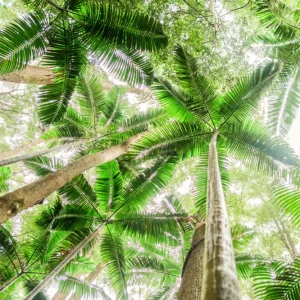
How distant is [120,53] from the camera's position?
4.78 metres

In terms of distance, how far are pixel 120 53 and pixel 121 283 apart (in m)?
4.40

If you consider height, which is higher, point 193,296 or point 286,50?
point 286,50

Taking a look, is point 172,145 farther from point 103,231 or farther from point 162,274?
point 162,274

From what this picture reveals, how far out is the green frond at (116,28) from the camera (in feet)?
13.4

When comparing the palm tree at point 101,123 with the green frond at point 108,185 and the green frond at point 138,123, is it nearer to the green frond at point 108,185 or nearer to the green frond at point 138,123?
the green frond at point 138,123

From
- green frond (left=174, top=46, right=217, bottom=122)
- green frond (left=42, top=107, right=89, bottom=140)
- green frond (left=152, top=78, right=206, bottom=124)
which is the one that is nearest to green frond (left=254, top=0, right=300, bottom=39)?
green frond (left=174, top=46, right=217, bottom=122)

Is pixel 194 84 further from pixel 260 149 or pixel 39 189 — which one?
pixel 39 189

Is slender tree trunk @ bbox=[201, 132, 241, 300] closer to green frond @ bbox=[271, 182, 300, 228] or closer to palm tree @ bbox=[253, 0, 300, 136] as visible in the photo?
green frond @ bbox=[271, 182, 300, 228]

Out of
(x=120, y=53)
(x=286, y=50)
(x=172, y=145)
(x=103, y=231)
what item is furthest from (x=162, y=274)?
(x=286, y=50)

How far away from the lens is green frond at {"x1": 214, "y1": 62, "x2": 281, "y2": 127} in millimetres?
4656

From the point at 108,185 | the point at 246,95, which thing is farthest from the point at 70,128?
the point at 246,95

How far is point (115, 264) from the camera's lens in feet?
17.1

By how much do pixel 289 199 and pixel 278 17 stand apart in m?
3.06

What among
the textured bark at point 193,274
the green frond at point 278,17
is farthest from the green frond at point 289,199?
the green frond at point 278,17
